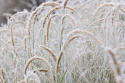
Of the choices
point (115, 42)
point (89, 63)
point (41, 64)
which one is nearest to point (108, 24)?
point (115, 42)

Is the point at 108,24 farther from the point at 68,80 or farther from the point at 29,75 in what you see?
the point at 29,75

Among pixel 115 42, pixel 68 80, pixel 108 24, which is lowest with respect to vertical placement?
pixel 68 80

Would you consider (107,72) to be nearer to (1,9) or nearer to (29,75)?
(29,75)

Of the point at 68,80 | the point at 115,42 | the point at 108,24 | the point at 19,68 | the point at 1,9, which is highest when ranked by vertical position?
the point at 1,9

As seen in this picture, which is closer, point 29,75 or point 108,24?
point 29,75

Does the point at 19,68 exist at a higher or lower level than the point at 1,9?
lower

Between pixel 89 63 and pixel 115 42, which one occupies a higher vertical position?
pixel 115 42

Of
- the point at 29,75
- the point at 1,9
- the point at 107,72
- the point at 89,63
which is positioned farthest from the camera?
the point at 1,9

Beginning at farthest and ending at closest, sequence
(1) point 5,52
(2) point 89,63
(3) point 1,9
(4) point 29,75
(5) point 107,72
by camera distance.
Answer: (3) point 1,9
(1) point 5,52
(2) point 89,63
(5) point 107,72
(4) point 29,75

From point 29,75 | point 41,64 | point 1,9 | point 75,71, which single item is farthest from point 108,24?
point 1,9
